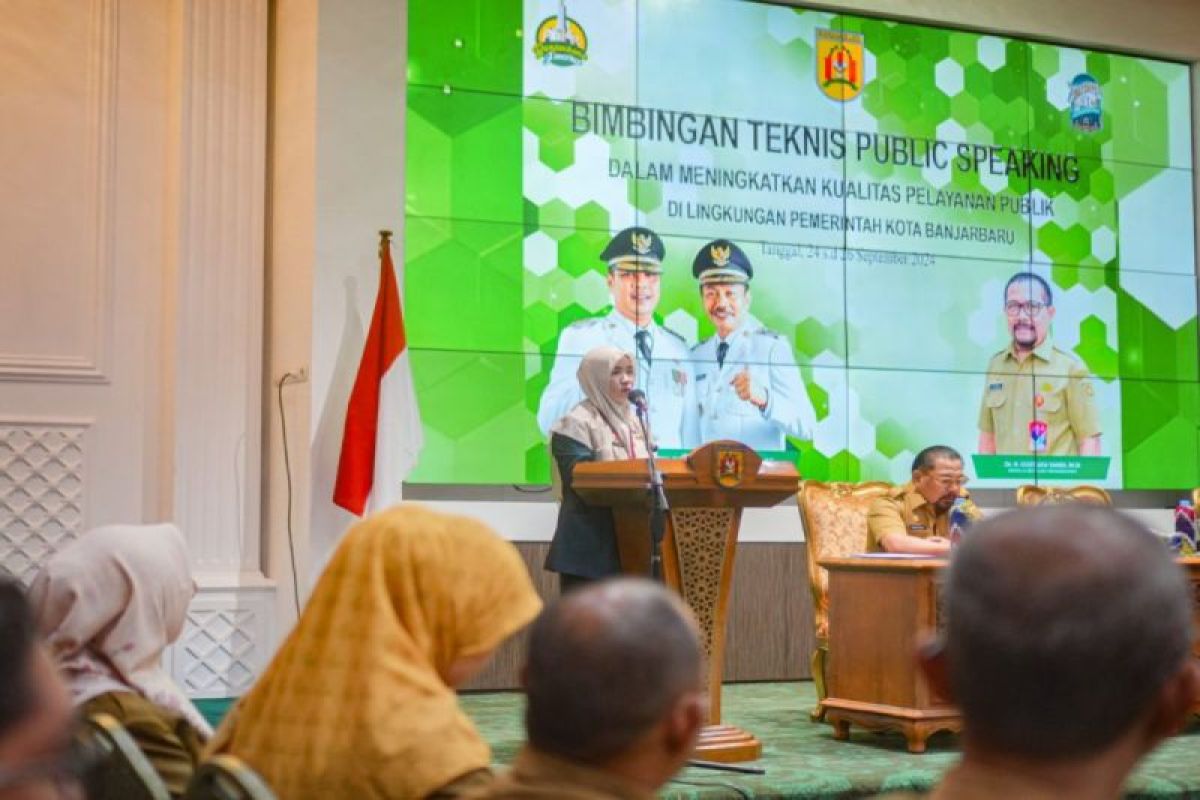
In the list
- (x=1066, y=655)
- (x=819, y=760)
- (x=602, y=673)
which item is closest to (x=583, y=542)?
(x=819, y=760)

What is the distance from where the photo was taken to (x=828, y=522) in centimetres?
636

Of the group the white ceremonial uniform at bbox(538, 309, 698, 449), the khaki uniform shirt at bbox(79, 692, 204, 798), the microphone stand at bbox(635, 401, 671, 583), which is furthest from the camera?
the white ceremonial uniform at bbox(538, 309, 698, 449)

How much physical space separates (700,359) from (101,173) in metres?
2.75

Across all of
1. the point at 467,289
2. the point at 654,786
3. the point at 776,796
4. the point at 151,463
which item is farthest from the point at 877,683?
the point at 654,786

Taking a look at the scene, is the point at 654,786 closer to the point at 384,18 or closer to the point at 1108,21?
the point at 384,18

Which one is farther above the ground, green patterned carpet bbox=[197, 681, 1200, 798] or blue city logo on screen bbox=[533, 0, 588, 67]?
blue city logo on screen bbox=[533, 0, 588, 67]

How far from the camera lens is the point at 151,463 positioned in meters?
6.48

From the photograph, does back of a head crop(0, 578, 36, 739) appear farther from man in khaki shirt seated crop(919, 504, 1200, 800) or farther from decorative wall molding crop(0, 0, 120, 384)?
decorative wall molding crop(0, 0, 120, 384)

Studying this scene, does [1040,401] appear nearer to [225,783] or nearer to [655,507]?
[655,507]

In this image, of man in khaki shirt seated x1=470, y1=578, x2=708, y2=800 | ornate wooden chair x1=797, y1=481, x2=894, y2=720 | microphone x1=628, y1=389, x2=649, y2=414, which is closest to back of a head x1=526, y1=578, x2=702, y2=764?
man in khaki shirt seated x1=470, y1=578, x2=708, y2=800

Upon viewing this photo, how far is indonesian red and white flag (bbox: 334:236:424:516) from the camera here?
6.08 meters

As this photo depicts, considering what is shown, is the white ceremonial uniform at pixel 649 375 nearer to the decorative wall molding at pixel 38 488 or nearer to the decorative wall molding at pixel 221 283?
the decorative wall molding at pixel 221 283

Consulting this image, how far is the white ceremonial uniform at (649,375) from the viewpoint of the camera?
23.2 feet

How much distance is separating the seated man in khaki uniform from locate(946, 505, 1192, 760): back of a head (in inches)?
185
